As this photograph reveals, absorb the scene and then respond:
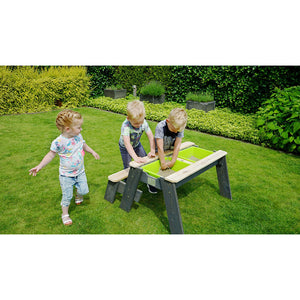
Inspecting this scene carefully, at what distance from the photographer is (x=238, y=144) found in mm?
6902

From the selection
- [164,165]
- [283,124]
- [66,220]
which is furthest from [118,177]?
[283,124]

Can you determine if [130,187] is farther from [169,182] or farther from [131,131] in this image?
[131,131]

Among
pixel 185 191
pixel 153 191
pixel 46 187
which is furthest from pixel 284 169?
pixel 46 187

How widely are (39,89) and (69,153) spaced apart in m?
9.12

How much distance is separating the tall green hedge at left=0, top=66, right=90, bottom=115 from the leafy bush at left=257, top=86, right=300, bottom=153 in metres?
9.15

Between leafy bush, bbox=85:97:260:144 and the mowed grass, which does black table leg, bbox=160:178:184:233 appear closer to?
the mowed grass

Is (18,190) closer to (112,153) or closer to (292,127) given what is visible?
(112,153)

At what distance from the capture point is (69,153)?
10.5 feet

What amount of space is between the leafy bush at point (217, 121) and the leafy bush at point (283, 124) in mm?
401

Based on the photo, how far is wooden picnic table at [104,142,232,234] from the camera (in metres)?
3.01

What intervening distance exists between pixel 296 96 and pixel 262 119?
3.85 feet

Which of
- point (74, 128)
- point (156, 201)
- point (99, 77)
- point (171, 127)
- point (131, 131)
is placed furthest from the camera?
point (99, 77)

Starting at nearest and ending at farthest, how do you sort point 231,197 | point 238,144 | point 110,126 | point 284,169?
point 231,197, point 284,169, point 238,144, point 110,126

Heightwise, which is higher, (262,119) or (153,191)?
(262,119)
